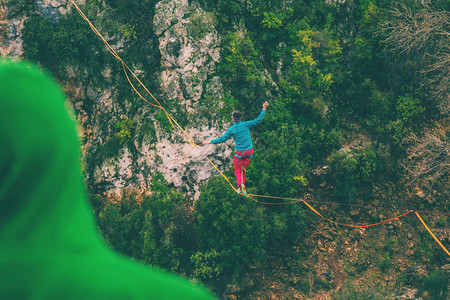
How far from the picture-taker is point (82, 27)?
11.0 metres

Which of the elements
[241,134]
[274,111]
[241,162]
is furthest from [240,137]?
[274,111]

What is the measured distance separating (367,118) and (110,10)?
913 centimetres

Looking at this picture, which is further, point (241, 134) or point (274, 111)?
point (274, 111)

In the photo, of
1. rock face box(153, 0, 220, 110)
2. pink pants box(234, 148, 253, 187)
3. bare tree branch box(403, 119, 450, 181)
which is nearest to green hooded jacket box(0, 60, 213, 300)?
pink pants box(234, 148, 253, 187)

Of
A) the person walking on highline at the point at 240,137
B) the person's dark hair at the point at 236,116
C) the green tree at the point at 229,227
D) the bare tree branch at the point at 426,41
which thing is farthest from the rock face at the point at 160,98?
the bare tree branch at the point at 426,41

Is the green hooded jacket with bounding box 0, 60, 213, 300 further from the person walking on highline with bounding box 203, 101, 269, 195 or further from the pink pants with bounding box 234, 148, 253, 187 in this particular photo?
the pink pants with bounding box 234, 148, 253, 187

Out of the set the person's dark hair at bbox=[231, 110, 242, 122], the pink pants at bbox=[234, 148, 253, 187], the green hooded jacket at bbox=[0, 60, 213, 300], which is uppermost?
the person's dark hair at bbox=[231, 110, 242, 122]

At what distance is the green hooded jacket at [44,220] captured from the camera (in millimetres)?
921

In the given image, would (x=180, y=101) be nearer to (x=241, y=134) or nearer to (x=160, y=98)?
(x=160, y=98)

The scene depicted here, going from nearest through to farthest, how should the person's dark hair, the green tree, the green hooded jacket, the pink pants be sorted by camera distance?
1. the green hooded jacket
2. the person's dark hair
3. the pink pants
4. the green tree

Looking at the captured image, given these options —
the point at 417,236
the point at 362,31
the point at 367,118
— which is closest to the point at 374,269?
the point at 417,236

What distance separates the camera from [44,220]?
98cm

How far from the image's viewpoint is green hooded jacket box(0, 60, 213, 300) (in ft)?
3.02

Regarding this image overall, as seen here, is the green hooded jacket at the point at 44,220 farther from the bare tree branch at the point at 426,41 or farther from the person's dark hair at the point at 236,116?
the bare tree branch at the point at 426,41
